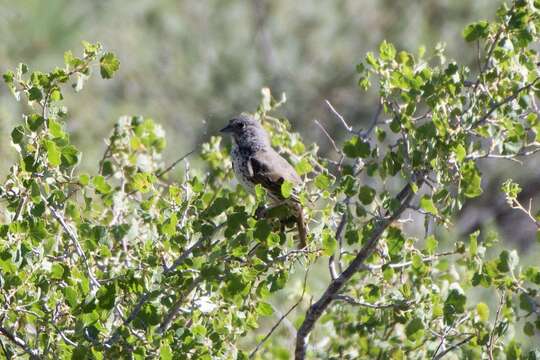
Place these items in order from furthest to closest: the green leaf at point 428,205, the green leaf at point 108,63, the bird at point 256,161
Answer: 1. the bird at point 256,161
2. the green leaf at point 108,63
3. the green leaf at point 428,205

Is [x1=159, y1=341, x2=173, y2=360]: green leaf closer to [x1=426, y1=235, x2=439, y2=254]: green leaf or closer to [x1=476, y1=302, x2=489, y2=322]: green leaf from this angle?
[x1=426, y1=235, x2=439, y2=254]: green leaf

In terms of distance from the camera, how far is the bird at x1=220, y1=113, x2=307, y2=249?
396 cm

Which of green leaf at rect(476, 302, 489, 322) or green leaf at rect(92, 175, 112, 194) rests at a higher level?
green leaf at rect(476, 302, 489, 322)

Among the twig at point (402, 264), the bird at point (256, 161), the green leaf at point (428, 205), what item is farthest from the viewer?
A: the bird at point (256, 161)

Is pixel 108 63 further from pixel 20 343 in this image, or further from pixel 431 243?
pixel 431 243

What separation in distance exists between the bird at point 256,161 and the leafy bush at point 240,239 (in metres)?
0.65

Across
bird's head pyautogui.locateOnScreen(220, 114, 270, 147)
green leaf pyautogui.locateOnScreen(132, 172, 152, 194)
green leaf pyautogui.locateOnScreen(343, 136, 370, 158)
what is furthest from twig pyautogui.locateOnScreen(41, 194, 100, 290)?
bird's head pyautogui.locateOnScreen(220, 114, 270, 147)

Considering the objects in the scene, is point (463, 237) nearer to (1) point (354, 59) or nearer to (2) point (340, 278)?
(1) point (354, 59)

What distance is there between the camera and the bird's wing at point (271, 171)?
4.00m

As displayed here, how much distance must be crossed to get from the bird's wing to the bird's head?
0.27ft

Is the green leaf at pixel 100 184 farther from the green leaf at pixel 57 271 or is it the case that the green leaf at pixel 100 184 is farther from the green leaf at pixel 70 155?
the green leaf at pixel 57 271

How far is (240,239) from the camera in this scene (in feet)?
8.72

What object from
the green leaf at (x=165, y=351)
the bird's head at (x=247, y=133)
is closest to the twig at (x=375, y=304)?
the green leaf at (x=165, y=351)

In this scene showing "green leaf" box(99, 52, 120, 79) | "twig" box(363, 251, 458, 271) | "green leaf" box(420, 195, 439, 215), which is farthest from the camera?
"twig" box(363, 251, 458, 271)
